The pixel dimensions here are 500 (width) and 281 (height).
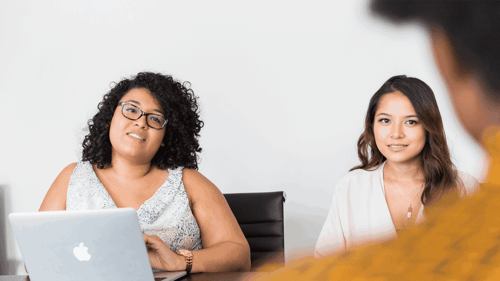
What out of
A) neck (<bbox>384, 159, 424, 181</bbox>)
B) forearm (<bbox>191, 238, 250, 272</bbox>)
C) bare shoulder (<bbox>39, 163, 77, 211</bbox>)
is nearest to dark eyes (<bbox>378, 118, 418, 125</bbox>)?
neck (<bbox>384, 159, 424, 181</bbox>)

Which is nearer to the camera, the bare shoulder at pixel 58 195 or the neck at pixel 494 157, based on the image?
the neck at pixel 494 157

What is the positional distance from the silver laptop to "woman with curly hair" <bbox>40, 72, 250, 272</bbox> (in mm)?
541

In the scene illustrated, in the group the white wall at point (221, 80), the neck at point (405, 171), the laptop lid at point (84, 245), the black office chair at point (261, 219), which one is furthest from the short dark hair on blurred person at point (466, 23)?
the white wall at point (221, 80)

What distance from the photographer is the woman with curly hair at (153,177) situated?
141cm

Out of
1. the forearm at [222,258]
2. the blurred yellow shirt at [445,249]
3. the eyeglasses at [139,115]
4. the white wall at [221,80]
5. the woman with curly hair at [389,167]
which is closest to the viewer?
the blurred yellow shirt at [445,249]

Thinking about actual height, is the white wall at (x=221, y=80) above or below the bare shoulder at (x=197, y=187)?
above

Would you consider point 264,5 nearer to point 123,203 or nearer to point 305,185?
point 305,185

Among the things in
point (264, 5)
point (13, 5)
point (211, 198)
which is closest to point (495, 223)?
point (211, 198)

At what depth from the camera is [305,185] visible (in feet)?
7.83

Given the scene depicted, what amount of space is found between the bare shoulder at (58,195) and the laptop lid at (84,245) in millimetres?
688

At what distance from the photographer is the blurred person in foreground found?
101 mm

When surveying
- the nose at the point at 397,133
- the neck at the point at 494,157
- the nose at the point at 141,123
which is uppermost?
the neck at the point at 494,157

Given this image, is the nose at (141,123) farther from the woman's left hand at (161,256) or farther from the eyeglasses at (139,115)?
the woman's left hand at (161,256)

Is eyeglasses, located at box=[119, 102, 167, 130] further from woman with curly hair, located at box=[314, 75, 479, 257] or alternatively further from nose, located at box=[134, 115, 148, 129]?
woman with curly hair, located at box=[314, 75, 479, 257]
